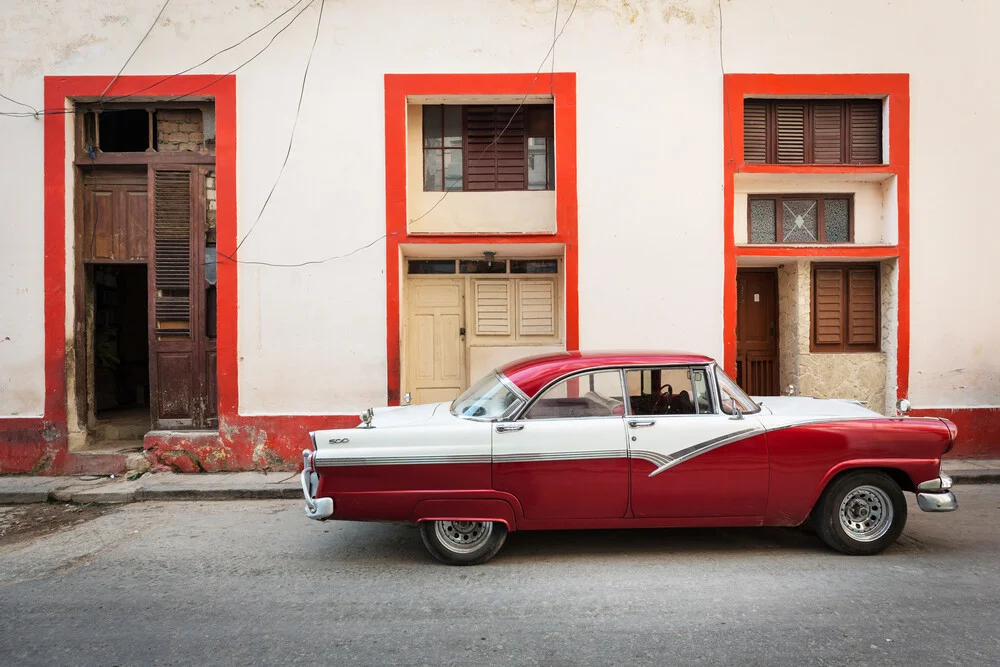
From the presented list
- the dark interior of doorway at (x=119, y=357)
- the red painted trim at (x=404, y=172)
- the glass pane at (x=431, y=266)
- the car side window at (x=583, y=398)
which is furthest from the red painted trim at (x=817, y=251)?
the dark interior of doorway at (x=119, y=357)

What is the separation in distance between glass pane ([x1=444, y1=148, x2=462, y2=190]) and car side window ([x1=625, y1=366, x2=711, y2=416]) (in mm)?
4669

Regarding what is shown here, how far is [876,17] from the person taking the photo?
7.16 meters

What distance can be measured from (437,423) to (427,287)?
13.7 feet

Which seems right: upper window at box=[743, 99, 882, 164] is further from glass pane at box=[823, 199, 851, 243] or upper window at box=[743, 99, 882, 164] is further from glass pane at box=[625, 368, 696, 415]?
glass pane at box=[625, 368, 696, 415]

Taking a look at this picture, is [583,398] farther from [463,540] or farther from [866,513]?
[866,513]

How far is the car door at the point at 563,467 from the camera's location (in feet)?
13.2

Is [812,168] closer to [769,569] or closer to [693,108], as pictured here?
[693,108]

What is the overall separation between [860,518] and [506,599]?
276 cm

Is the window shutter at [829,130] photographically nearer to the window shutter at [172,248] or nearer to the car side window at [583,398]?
the car side window at [583,398]

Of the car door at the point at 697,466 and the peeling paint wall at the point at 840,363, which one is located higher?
the peeling paint wall at the point at 840,363

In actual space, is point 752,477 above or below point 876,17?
below

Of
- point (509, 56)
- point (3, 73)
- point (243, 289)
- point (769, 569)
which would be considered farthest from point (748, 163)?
point (3, 73)

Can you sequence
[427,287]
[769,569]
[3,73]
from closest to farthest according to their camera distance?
[769,569]
[3,73]
[427,287]

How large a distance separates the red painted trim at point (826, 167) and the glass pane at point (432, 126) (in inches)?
148
